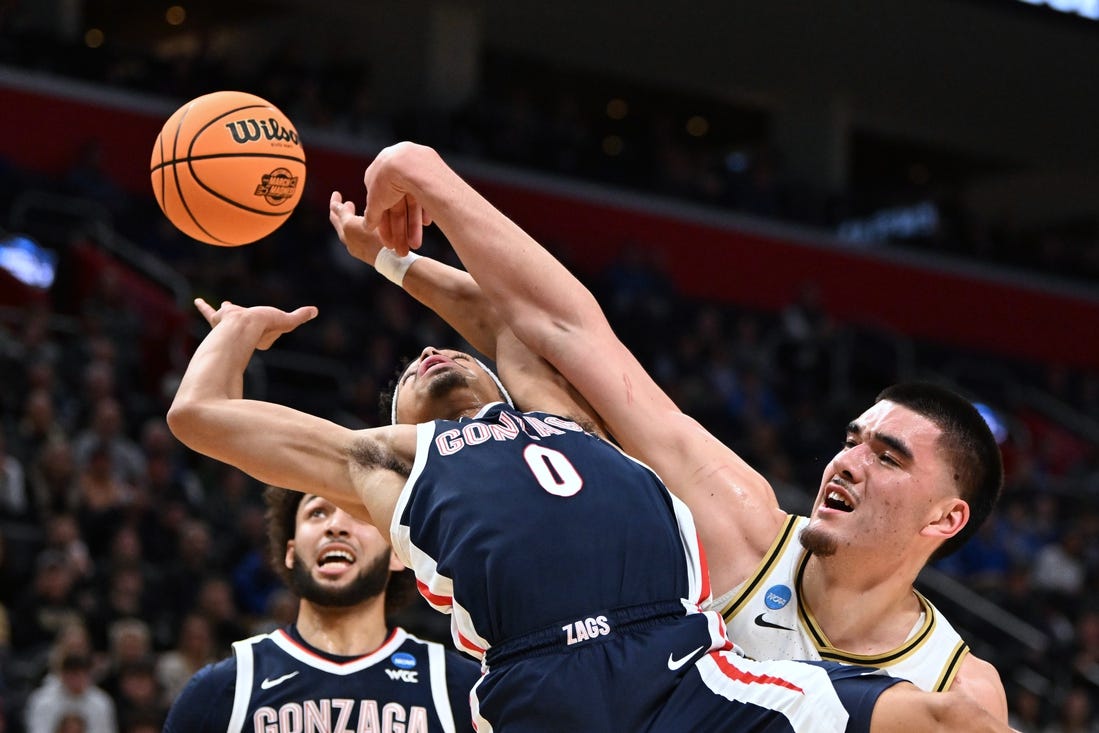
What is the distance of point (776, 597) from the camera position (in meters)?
4.29

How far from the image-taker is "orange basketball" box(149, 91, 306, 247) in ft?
15.5

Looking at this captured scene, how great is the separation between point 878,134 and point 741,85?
3.48m

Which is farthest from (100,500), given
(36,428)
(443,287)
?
(443,287)

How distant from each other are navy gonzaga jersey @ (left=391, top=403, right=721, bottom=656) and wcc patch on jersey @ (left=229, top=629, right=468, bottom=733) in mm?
1327

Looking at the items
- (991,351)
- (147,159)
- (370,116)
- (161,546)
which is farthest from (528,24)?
(161,546)

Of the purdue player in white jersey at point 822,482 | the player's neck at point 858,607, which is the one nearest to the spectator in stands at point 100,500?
the purdue player in white jersey at point 822,482

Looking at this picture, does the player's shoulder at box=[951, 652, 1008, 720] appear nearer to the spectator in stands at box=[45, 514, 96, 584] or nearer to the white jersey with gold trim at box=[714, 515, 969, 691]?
the white jersey with gold trim at box=[714, 515, 969, 691]

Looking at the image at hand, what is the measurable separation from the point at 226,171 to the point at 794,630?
6.86ft

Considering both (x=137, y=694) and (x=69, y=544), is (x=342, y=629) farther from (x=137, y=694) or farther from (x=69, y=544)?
(x=69, y=544)

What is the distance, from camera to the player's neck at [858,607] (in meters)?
4.23

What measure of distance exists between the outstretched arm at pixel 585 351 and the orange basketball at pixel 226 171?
486 millimetres

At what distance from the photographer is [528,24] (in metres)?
20.8

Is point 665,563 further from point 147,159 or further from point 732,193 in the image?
point 732,193

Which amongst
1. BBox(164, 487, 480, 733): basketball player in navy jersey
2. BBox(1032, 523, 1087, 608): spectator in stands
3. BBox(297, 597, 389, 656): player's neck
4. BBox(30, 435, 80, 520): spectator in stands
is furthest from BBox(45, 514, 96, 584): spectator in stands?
BBox(1032, 523, 1087, 608): spectator in stands
